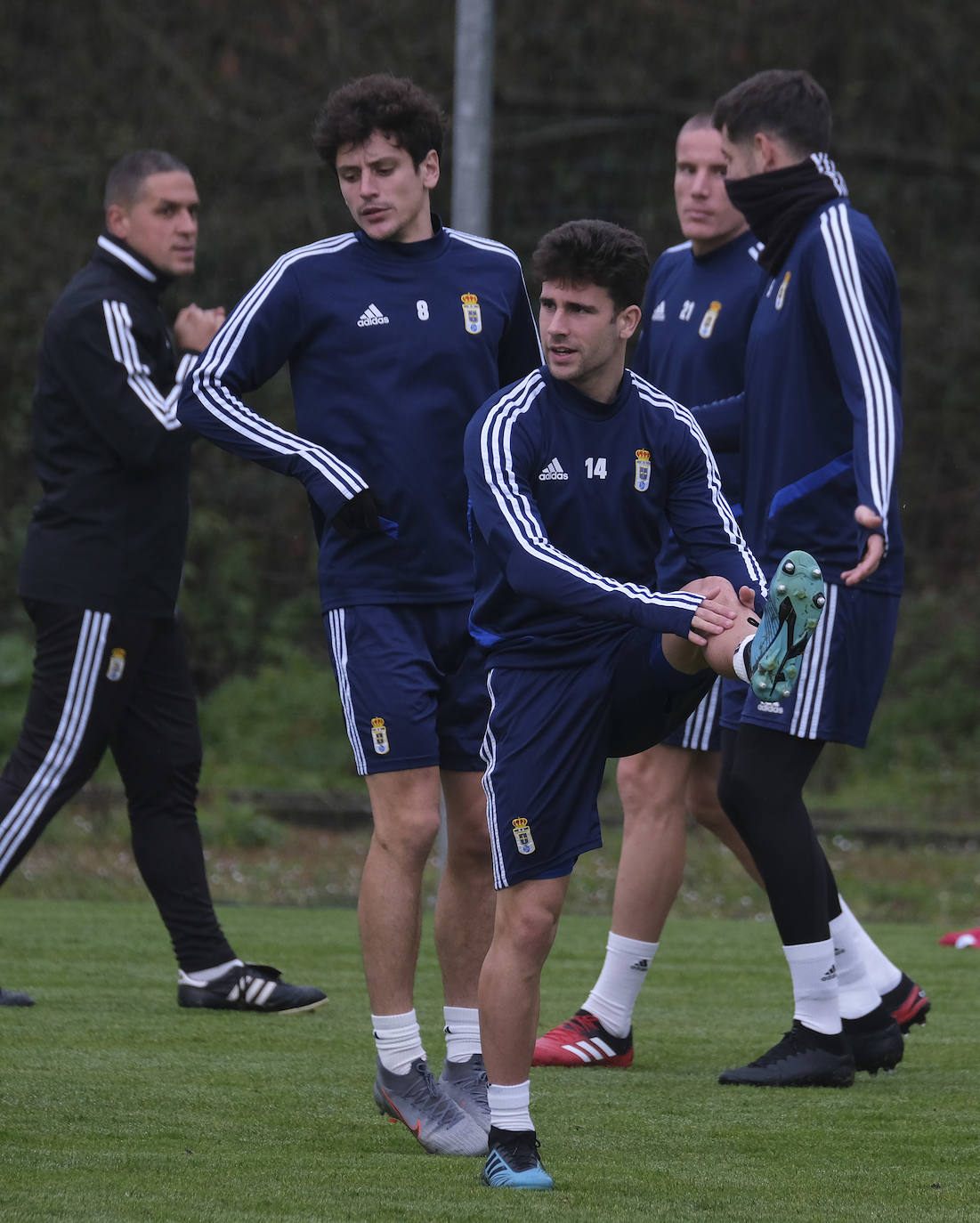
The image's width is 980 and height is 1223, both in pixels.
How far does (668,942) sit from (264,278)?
3333mm

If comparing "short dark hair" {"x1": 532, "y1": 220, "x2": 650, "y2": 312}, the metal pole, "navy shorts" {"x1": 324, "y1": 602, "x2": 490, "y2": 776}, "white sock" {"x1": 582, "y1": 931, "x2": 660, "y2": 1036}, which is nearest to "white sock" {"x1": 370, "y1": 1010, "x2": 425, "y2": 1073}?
"navy shorts" {"x1": 324, "y1": 602, "x2": 490, "y2": 776}

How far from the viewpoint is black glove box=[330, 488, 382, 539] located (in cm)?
376

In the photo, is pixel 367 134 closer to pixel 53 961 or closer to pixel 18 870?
pixel 53 961

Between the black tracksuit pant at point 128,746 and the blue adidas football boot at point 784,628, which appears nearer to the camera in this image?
the blue adidas football boot at point 784,628

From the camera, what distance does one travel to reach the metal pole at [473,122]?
8.20 meters

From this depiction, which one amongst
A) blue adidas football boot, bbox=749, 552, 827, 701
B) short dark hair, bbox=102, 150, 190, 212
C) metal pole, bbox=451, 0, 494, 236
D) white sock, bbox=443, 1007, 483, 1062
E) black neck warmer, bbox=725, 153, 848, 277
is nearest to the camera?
blue adidas football boot, bbox=749, 552, 827, 701

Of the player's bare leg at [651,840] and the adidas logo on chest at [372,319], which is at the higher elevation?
the adidas logo on chest at [372,319]

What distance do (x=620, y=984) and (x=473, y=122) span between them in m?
4.72

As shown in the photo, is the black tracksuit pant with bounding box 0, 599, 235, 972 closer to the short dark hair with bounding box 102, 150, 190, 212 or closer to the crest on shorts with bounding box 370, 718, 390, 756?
the short dark hair with bounding box 102, 150, 190, 212

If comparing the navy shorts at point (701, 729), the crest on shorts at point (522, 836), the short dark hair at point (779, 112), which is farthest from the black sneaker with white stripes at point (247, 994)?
the short dark hair at point (779, 112)

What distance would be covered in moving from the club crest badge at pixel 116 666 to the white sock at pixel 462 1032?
1.66 m

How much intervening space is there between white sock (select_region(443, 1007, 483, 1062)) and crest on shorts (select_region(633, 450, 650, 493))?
116 cm

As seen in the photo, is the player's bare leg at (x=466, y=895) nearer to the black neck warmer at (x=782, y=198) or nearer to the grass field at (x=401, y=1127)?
the grass field at (x=401, y=1127)

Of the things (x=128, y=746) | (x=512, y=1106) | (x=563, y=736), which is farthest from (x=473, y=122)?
(x=512, y=1106)
